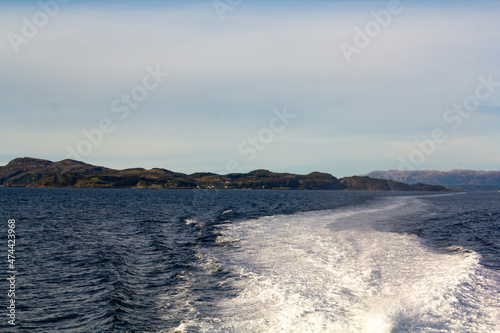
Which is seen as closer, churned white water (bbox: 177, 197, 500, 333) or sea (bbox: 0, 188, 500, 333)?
churned white water (bbox: 177, 197, 500, 333)

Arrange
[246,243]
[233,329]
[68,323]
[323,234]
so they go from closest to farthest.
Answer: [233,329] → [68,323] → [246,243] → [323,234]

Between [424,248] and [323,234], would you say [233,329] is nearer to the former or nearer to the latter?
[424,248]

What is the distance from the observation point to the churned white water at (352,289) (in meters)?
12.2

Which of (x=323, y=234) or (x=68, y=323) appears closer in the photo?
(x=68, y=323)

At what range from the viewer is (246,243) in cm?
2891

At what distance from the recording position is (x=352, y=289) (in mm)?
16047

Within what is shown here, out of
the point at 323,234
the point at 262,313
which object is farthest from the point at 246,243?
the point at 262,313

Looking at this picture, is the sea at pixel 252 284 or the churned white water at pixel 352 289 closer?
the churned white water at pixel 352 289

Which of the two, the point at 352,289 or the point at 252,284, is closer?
the point at 352,289

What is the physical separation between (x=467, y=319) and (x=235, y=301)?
27.8ft

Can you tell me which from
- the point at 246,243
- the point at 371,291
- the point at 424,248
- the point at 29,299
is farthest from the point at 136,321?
the point at 424,248

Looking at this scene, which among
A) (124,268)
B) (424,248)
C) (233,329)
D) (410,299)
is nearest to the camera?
(233,329)

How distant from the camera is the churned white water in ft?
40.0

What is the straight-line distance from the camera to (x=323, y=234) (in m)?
33.5
